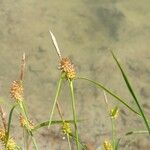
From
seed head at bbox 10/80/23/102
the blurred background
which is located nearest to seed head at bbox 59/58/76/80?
seed head at bbox 10/80/23/102

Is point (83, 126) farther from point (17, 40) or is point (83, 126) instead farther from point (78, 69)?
point (17, 40)

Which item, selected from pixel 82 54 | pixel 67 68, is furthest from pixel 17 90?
pixel 82 54

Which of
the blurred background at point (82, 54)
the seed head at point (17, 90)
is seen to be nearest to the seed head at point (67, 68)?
the seed head at point (17, 90)

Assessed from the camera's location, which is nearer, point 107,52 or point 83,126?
point 83,126

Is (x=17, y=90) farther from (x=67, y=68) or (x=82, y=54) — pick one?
(x=82, y=54)

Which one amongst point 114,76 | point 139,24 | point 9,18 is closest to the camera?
point 114,76

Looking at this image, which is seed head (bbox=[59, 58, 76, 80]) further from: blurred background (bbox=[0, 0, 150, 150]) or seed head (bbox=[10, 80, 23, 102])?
blurred background (bbox=[0, 0, 150, 150])

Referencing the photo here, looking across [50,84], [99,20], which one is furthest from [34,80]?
[99,20]

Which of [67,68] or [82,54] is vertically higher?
[82,54]
